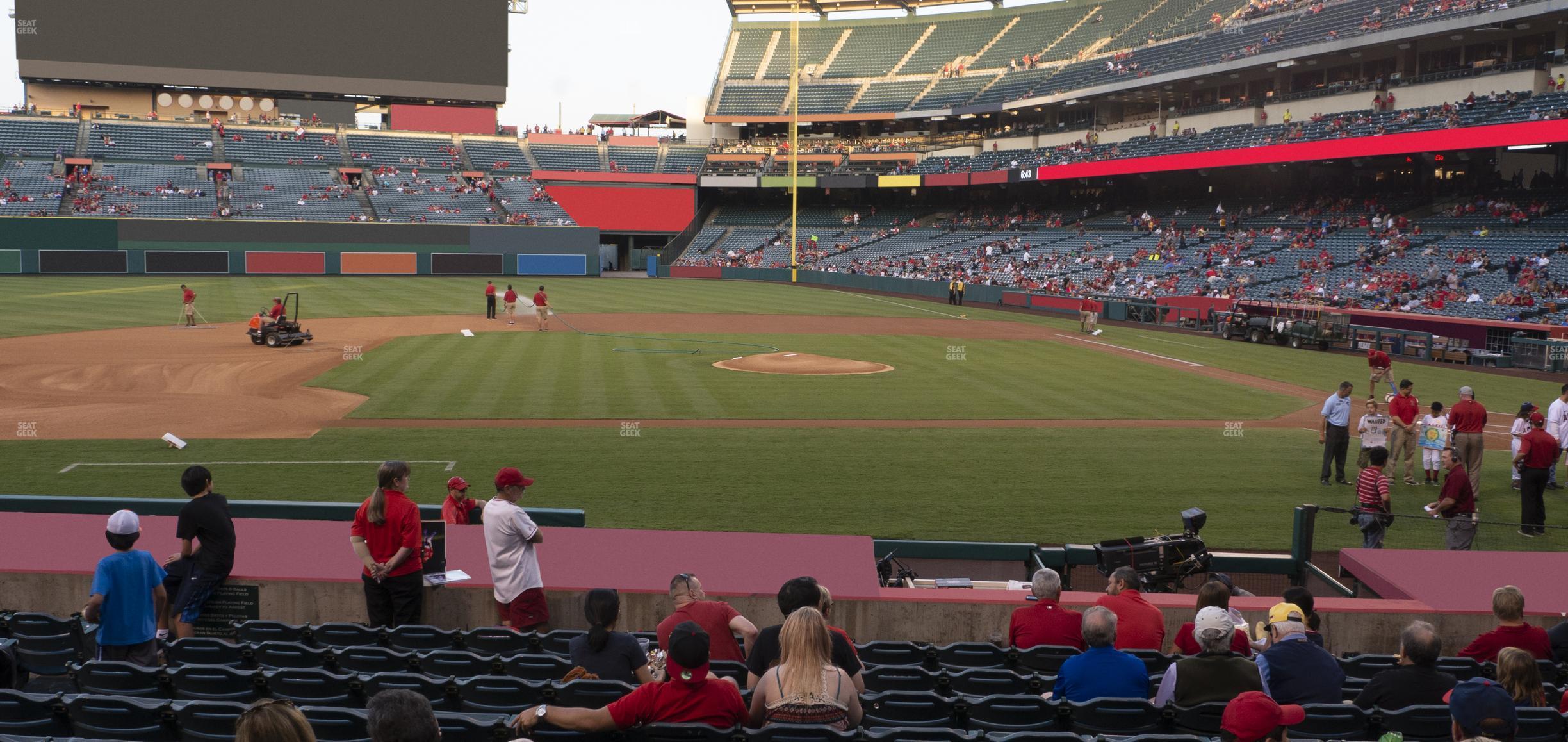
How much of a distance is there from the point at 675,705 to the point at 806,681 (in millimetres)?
693

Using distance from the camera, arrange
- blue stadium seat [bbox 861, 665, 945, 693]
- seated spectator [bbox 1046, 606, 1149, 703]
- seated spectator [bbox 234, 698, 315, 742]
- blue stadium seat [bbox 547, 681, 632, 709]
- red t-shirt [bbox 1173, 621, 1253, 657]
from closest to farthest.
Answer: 1. seated spectator [bbox 234, 698, 315, 742]
2. blue stadium seat [bbox 547, 681, 632, 709]
3. seated spectator [bbox 1046, 606, 1149, 703]
4. blue stadium seat [bbox 861, 665, 945, 693]
5. red t-shirt [bbox 1173, 621, 1253, 657]

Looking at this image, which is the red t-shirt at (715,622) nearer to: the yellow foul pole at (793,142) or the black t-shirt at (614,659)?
the black t-shirt at (614,659)

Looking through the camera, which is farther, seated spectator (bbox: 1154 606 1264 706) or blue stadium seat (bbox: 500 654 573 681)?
blue stadium seat (bbox: 500 654 573 681)

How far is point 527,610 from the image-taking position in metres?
8.40

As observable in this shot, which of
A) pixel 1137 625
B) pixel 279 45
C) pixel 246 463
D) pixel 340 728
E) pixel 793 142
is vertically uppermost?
pixel 279 45

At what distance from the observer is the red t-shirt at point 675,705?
5.52m

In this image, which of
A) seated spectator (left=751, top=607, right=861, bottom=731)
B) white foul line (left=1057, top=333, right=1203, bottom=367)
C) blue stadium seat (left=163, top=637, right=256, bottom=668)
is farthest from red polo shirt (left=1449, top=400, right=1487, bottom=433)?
white foul line (left=1057, top=333, right=1203, bottom=367)

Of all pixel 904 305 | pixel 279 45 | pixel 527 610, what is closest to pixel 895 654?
pixel 527 610

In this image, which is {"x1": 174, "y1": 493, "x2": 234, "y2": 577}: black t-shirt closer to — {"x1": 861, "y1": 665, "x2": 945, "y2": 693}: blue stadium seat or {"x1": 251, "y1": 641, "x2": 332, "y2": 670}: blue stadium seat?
{"x1": 251, "y1": 641, "x2": 332, "y2": 670}: blue stadium seat

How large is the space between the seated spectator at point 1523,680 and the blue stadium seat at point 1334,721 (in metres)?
0.79

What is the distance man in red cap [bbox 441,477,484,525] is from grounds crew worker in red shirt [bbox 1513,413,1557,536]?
13.0 metres

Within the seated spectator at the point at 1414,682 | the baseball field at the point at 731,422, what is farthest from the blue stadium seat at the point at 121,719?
the baseball field at the point at 731,422

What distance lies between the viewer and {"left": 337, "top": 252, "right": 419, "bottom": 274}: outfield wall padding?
230 feet

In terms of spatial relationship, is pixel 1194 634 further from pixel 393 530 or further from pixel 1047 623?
pixel 393 530
